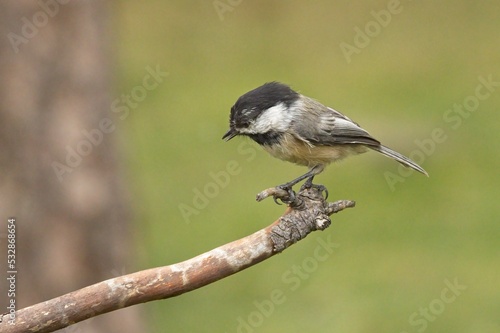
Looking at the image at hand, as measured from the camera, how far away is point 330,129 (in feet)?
14.7

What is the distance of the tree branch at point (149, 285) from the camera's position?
3.25m

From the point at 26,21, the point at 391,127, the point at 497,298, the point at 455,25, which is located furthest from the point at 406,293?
the point at 455,25

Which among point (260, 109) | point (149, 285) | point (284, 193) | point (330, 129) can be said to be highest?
point (330, 129)

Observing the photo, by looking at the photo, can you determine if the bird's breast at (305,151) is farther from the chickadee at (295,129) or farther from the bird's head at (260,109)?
the bird's head at (260,109)

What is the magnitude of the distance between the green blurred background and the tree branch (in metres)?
3.43

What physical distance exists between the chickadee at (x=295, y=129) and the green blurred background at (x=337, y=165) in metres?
2.65

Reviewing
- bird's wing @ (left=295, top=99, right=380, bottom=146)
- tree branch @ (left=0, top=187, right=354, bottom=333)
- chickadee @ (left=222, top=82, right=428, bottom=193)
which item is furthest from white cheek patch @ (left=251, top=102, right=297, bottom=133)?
tree branch @ (left=0, top=187, right=354, bottom=333)

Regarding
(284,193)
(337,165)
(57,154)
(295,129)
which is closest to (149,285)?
(284,193)

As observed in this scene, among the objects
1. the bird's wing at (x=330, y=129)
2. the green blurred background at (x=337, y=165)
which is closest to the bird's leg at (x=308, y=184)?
the bird's wing at (x=330, y=129)

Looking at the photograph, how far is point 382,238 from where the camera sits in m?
8.96

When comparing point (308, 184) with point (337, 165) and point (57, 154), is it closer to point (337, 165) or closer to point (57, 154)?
point (57, 154)

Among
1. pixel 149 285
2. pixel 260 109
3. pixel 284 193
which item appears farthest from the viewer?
pixel 260 109

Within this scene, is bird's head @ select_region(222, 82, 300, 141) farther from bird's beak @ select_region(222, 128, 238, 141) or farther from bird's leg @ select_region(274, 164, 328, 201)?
bird's leg @ select_region(274, 164, 328, 201)

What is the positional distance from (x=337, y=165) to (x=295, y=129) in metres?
5.85
